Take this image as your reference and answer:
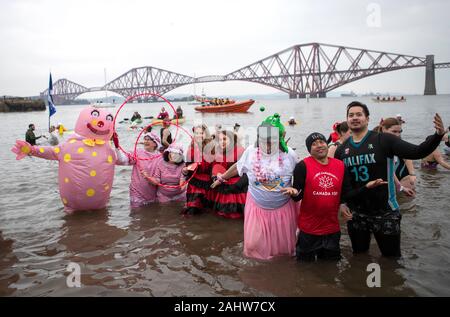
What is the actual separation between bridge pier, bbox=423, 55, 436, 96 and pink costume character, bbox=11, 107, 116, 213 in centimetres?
11656

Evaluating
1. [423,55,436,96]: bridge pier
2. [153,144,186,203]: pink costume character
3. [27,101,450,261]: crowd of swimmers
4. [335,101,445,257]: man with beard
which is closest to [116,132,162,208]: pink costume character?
[153,144,186,203]: pink costume character

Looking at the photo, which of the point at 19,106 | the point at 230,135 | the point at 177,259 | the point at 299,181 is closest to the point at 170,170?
the point at 230,135

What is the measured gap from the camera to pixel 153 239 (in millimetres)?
4895

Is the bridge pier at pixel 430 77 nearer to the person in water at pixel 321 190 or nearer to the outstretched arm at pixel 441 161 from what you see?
the outstretched arm at pixel 441 161

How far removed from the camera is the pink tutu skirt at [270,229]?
151 inches

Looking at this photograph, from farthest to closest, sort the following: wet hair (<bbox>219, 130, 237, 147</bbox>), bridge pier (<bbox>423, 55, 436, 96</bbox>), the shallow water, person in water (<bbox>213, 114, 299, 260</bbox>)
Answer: bridge pier (<bbox>423, 55, 436, 96</bbox>) → wet hair (<bbox>219, 130, 237, 147</bbox>) → person in water (<bbox>213, 114, 299, 260</bbox>) → the shallow water

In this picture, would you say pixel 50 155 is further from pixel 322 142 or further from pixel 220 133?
pixel 322 142

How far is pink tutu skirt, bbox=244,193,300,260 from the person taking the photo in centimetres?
384

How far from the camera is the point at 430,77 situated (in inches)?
4454

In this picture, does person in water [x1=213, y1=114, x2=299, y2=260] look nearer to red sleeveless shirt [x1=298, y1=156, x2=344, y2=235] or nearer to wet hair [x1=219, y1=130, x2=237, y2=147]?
red sleeveless shirt [x1=298, y1=156, x2=344, y2=235]

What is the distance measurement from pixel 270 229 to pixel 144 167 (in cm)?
306

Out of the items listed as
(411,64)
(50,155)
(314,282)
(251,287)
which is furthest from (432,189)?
(411,64)

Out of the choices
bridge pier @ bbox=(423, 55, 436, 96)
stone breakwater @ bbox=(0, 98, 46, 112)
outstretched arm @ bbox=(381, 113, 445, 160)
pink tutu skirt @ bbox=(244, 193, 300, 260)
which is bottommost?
pink tutu skirt @ bbox=(244, 193, 300, 260)
